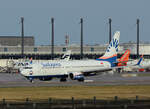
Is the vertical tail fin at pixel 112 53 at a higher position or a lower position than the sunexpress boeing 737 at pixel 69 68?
higher

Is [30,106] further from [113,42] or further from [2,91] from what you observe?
[113,42]

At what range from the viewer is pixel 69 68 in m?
92.0

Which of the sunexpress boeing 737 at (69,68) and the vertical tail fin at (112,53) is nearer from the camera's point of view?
the sunexpress boeing 737 at (69,68)

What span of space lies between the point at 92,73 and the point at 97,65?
2121 mm

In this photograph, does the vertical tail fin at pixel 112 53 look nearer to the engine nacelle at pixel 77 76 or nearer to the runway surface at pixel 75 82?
the runway surface at pixel 75 82

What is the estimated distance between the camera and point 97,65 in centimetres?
9381

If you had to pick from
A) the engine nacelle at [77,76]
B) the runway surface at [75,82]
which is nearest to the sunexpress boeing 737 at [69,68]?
the engine nacelle at [77,76]

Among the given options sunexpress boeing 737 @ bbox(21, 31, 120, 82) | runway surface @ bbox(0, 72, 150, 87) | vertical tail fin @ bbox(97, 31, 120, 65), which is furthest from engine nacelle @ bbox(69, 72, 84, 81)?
vertical tail fin @ bbox(97, 31, 120, 65)

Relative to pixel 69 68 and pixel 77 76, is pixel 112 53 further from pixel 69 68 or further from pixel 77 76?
pixel 69 68

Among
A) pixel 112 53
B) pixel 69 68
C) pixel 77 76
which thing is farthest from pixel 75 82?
pixel 112 53

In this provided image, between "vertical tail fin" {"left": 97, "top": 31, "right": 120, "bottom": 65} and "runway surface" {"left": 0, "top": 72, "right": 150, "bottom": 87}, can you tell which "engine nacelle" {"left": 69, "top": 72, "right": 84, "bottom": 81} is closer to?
"runway surface" {"left": 0, "top": 72, "right": 150, "bottom": 87}

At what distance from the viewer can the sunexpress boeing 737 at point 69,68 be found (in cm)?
8862

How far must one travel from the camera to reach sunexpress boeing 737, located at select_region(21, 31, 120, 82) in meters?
88.6

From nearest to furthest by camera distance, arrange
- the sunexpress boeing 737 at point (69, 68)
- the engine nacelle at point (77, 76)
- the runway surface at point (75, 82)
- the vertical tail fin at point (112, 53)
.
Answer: the runway surface at point (75, 82) → the sunexpress boeing 737 at point (69, 68) → the engine nacelle at point (77, 76) → the vertical tail fin at point (112, 53)
